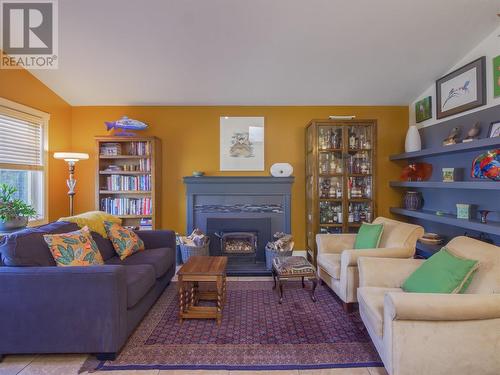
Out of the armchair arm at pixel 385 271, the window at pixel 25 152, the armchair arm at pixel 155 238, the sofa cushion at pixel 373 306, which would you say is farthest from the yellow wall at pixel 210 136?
the sofa cushion at pixel 373 306

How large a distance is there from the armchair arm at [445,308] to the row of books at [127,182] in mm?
3726

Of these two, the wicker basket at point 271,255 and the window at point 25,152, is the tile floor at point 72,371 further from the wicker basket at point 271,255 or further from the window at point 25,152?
the window at point 25,152

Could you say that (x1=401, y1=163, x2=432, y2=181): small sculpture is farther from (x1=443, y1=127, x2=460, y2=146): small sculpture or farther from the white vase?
(x1=443, y1=127, x2=460, y2=146): small sculpture

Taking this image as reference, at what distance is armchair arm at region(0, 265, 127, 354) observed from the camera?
1.89 metres

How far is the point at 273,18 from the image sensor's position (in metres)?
2.73

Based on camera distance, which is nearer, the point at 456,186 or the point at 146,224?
the point at 456,186

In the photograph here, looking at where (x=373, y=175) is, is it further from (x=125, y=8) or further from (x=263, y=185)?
(x=125, y=8)

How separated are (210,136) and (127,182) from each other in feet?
4.94

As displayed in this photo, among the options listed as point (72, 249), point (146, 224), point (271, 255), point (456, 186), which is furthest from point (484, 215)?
point (146, 224)

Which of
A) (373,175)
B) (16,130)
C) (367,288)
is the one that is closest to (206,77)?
(16,130)

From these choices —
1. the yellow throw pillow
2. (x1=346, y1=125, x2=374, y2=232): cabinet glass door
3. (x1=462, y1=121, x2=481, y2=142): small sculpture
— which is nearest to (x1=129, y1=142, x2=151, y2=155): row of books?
the yellow throw pillow

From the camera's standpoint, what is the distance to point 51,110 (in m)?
3.99

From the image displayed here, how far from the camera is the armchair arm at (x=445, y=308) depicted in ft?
5.09

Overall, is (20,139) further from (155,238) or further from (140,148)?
(155,238)
